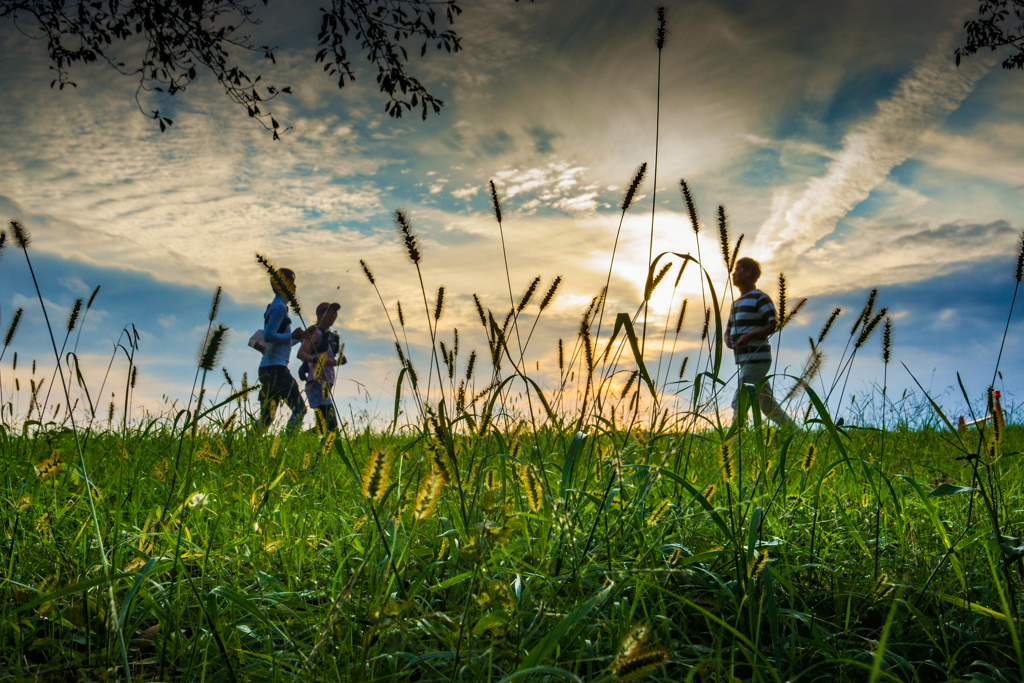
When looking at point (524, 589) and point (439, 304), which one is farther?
point (439, 304)

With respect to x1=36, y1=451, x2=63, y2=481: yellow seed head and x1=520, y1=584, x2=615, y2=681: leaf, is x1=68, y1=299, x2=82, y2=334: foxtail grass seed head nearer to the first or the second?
x1=36, y1=451, x2=63, y2=481: yellow seed head

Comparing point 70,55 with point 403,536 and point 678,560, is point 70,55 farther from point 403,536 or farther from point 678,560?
point 678,560

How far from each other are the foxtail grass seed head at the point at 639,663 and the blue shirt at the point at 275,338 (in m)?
7.04

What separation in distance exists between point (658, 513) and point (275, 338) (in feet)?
22.1

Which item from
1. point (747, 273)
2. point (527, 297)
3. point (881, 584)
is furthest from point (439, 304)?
point (747, 273)

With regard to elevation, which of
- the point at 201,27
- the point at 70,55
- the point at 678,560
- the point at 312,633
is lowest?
the point at 312,633

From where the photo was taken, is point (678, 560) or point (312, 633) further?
point (678, 560)

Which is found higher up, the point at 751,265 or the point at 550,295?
the point at 751,265

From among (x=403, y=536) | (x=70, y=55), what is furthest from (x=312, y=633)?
(x=70, y=55)

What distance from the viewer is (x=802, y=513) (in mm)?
2371

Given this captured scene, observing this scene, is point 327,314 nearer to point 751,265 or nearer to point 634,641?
point 751,265

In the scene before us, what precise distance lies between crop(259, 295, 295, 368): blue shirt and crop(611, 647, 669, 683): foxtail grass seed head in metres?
7.04

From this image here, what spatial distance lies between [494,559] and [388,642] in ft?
2.83

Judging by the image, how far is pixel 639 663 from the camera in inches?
33.7
